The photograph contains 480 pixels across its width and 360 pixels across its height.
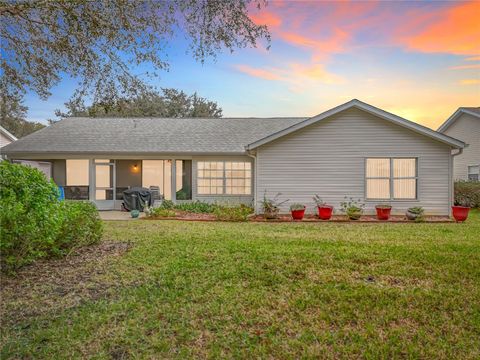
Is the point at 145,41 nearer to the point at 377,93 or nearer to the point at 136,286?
the point at 136,286

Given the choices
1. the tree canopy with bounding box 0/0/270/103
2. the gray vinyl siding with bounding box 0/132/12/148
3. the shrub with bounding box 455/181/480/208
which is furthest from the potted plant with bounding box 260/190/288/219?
the gray vinyl siding with bounding box 0/132/12/148

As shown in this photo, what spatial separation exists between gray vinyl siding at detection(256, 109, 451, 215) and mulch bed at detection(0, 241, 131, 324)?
26.7ft

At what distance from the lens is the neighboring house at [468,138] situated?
59.3 ft

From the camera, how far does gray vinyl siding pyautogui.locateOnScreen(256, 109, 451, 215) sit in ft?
40.0

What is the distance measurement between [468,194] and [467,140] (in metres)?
5.00

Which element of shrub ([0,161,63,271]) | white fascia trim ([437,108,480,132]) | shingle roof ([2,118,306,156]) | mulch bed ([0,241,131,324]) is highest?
white fascia trim ([437,108,480,132])

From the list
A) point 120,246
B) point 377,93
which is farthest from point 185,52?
point 377,93

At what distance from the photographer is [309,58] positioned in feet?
35.4

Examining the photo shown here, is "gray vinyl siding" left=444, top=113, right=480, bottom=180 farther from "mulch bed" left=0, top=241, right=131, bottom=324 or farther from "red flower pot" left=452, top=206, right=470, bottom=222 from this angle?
"mulch bed" left=0, top=241, right=131, bottom=324

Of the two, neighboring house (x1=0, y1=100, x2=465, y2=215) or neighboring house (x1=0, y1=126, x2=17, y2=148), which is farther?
neighboring house (x1=0, y1=126, x2=17, y2=148)

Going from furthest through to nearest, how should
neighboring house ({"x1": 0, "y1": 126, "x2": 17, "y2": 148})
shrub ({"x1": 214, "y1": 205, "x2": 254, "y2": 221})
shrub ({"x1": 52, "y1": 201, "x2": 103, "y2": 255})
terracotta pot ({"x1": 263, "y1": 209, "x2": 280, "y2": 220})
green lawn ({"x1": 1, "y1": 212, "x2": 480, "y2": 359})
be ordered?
neighboring house ({"x1": 0, "y1": 126, "x2": 17, "y2": 148}) → terracotta pot ({"x1": 263, "y1": 209, "x2": 280, "y2": 220}) → shrub ({"x1": 214, "y1": 205, "x2": 254, "y2": 221}) → shrub ({"x1": 52, "y1": 201, "x2": 103, "y2": 255}) → green lawn ({"x1": 1, "y1": 212, "x2": 480, "y2": 359})

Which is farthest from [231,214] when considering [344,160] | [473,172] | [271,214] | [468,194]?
[473,172]

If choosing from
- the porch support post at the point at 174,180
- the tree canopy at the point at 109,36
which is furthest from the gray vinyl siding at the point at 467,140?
the tree canopy at the point at 109,36

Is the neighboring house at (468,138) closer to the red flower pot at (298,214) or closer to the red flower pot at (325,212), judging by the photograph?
the red flower pot at (325,212)
